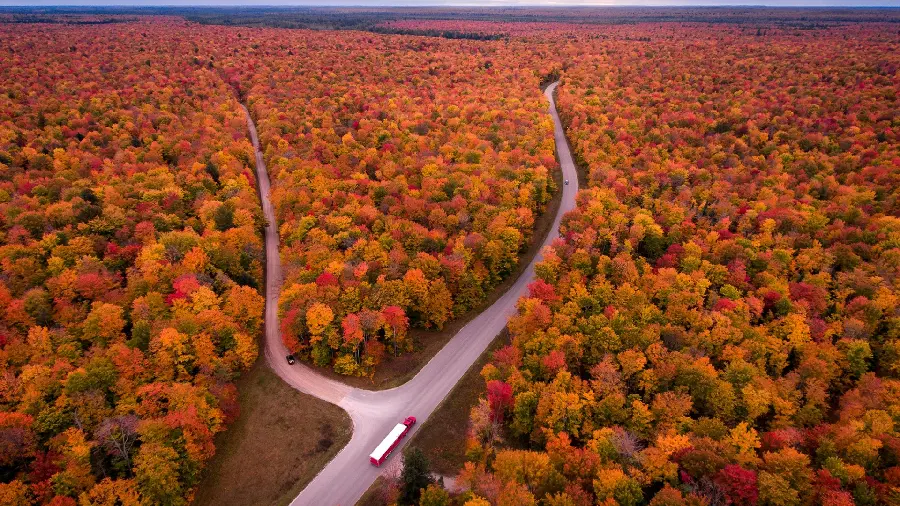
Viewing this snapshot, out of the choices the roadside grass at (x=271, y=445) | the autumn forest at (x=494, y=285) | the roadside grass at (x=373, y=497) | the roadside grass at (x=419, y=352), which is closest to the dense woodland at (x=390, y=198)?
the autumn forest at (x=494, y=285)

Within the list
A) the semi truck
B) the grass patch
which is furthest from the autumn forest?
the semi truck

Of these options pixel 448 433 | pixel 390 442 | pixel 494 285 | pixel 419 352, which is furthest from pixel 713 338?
pixel 390 442

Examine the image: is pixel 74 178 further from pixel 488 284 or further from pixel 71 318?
pixel 488 284

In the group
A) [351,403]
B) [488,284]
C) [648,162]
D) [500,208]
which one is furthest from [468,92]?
[351,403]

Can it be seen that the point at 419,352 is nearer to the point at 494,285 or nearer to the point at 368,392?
the point at 368,392

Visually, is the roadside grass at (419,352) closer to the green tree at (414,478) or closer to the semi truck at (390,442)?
the semi truck at (390,442)

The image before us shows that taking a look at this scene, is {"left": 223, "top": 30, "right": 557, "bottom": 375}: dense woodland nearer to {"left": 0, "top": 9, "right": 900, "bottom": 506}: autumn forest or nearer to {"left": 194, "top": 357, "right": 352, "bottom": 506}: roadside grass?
{"left": 0, "top": 9, "right": 900, "bottom": 506}: autumn forest
